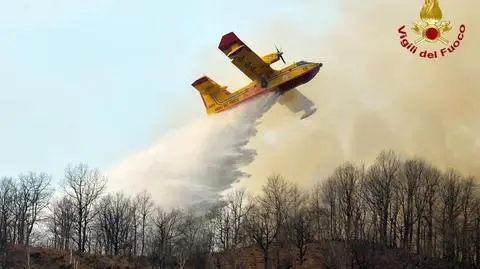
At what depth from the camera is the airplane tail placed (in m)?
55.8

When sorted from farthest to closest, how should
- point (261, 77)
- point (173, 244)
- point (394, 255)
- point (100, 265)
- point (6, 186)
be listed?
1. point (6, 186)
2. point (173, 244)
3. point (394, 255)
4. point (100, 265)
5. point (261, 77)

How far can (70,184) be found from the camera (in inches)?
3031

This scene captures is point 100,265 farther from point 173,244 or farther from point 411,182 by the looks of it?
point 411,182

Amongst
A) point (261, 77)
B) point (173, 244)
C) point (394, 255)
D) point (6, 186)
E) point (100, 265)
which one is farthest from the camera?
point (6, 186)

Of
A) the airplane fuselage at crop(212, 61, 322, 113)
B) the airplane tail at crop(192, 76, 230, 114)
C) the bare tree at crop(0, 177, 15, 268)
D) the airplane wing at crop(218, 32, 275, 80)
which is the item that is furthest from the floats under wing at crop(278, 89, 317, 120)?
the bare tree at crop(0, 177, 15, 268)

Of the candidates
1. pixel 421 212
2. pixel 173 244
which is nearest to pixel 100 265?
pixel 173 244

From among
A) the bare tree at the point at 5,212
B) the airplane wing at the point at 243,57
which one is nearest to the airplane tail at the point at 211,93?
the airplane wing at the point at 243,57

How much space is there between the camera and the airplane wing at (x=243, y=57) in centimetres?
4912

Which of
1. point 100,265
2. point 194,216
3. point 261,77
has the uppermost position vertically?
point 261,77

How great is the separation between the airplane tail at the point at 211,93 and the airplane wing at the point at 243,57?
18.0ft

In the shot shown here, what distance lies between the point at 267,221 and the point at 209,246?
832cm

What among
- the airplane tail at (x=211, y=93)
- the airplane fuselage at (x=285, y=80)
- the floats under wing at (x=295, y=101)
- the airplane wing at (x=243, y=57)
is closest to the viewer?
the airplane fuselage at (x=285, y=80)

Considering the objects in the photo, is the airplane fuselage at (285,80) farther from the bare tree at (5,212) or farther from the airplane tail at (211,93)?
the bare tree at (5,212)

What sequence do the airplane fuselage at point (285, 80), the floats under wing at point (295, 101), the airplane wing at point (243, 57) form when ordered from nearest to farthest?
the airplane fuselage at point (285, 80) < the airplane wing at point (243, 57) < the floats under wing at point (295, 101)
